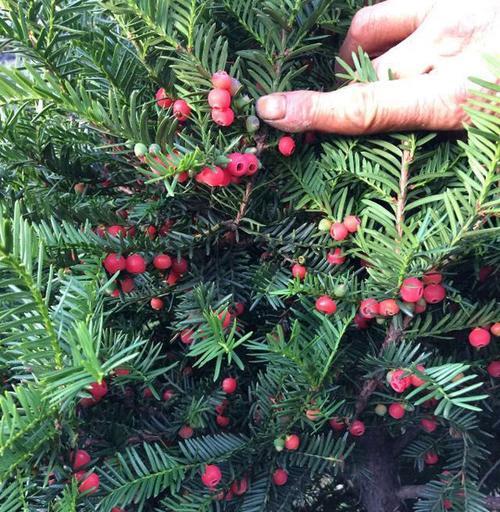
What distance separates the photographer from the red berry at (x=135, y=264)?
545 millimetres

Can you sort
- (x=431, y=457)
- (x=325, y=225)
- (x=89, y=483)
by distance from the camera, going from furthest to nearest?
(x=431, y=457)
(x=325, y=225)
(x=89, y=483)

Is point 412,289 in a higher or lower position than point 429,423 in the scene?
higher

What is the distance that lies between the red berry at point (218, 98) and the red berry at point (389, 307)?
0.82 feet

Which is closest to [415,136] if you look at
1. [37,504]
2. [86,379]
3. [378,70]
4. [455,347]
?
[378,70]

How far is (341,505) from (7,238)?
0.72 m

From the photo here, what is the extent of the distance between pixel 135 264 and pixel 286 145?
20 centimetres

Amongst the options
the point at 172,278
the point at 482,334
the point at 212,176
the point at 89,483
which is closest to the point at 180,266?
the point at 172,278

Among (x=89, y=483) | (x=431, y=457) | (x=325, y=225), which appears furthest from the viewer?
(x=431, y=457)

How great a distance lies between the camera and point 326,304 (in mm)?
558

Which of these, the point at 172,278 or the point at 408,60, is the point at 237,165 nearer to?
the point at 172,278

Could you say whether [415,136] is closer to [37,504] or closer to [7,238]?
[7,238]

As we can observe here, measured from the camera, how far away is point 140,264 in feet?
1.80

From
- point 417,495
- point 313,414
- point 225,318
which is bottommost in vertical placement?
point 417,495

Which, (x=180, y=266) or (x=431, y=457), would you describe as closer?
(x=180, y=266)
